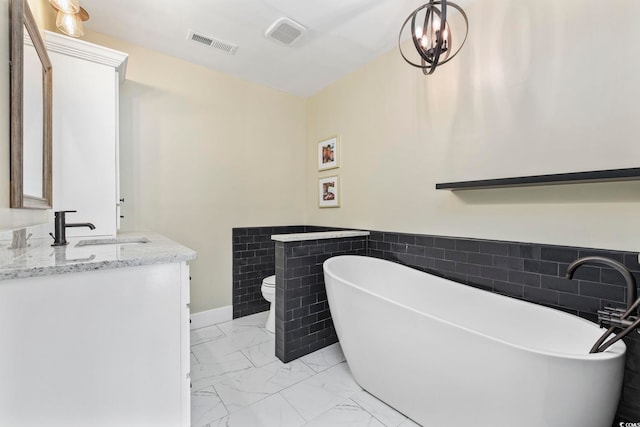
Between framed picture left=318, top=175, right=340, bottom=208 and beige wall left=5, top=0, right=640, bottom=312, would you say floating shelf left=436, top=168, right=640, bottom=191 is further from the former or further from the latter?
framed picture left=318, top=175, right=340, bottom=208

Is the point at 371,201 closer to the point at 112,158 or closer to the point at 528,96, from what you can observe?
the point at 528,96

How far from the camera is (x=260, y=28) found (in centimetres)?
216

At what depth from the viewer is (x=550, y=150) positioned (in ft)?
5.17

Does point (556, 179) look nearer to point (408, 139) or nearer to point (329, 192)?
point (408, 139)

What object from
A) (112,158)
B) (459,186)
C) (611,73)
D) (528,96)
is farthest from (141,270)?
(611,73)

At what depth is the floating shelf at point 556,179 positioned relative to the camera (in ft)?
4.08

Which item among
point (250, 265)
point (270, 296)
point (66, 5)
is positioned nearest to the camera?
point (66, 5)

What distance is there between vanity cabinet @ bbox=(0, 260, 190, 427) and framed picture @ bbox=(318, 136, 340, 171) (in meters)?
2.19

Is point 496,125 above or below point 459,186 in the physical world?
above

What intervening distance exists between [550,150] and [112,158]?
2831mm

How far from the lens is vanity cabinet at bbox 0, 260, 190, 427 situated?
84 cm

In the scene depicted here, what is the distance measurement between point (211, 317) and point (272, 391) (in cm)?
129

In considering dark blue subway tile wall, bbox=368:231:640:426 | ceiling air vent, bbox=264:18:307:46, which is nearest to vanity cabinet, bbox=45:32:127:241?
ceiling air vent, bbox=264:18:307:46

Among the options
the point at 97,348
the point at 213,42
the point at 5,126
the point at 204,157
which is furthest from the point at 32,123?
the point at 213,42
